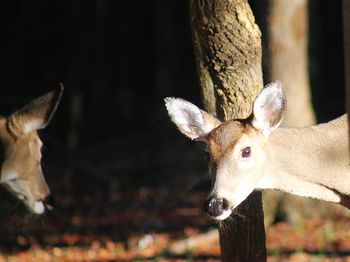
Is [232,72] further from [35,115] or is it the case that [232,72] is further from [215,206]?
[35,115]

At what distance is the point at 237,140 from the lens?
19.8ft

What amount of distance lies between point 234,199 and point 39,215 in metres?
2.19

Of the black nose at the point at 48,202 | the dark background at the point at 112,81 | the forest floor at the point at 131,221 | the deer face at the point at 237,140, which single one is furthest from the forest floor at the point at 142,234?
the deer face at the point at 237,140

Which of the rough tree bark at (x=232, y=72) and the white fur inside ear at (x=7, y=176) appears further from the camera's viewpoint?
the white fur inside ear at (x=7, y=176)

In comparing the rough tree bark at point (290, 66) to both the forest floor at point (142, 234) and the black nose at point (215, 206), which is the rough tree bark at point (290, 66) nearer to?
the forest floor at point (142, 234)

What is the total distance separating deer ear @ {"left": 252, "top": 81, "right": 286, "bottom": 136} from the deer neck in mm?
156

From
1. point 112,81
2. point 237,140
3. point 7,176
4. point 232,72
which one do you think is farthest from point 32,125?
point 112,81

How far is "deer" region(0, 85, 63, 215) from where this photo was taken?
24.3 ft

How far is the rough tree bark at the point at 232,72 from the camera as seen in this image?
6.36m

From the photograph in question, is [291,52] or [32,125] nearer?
[32,125]

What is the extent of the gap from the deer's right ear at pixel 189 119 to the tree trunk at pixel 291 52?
360 cm

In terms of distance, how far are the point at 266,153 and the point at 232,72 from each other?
0.65 metres

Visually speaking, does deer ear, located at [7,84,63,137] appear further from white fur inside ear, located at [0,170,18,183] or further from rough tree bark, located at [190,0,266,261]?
rough tree bark, located at [190,0,266,261]

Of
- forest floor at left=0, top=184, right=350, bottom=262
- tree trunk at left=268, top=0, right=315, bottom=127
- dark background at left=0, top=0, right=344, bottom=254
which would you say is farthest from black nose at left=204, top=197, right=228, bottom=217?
dark background at left=0, top=0, right=344, bottom=254
